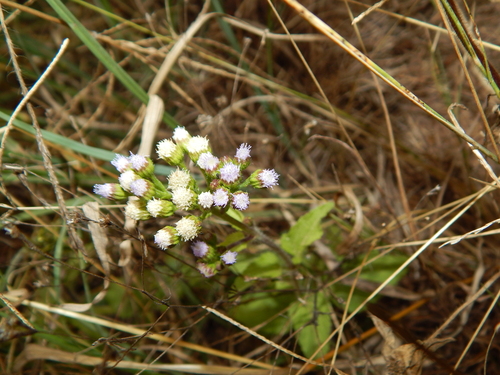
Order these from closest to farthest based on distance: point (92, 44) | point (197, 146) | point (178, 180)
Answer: point (178, 180), point (197, 146), point (92, 44)

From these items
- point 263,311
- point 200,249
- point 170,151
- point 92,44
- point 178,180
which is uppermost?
point 92,44

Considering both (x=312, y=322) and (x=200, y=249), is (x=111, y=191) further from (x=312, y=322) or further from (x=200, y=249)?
(x=312, y=322)

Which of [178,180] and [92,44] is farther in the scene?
[92,44]

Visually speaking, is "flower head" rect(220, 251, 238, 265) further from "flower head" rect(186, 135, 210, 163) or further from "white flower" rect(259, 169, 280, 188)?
"flower head" rect(186, 135, 210, 163)

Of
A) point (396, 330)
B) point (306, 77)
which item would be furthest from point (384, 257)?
point (306, 77)

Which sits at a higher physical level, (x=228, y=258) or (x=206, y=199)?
(x=206, y=199)

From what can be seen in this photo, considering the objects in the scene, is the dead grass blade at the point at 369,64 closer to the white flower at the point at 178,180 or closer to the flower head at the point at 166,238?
the white flower at the point at 178,180

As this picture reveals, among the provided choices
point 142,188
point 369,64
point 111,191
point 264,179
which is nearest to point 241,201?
point 264,179

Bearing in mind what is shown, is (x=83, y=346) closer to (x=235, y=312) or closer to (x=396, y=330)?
(x=235, y=312)
